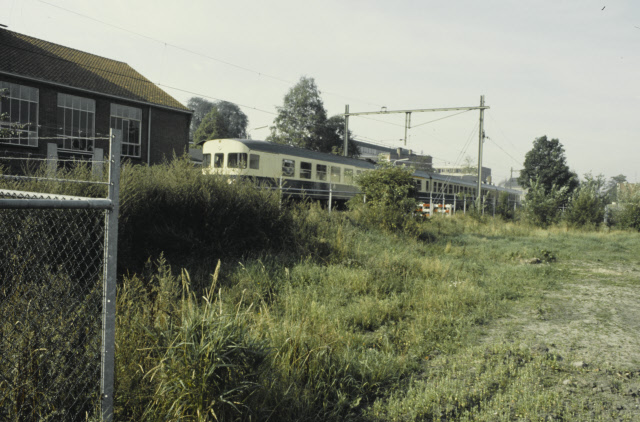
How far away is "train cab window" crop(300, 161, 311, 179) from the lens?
760 inches

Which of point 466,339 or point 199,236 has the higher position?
point 199,236

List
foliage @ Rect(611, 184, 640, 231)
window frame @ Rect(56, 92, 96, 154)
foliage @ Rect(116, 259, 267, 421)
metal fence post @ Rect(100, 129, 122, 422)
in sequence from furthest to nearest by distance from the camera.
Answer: foliage @ Rect(611, 184, 640, 231) < window frame @ Rect(56, 92, 96, 154) < foliage @ Rect(116, 259, 267, 421) < metal fence post @ Rect(100, 129, 122, 422)

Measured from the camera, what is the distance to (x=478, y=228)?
18406mm

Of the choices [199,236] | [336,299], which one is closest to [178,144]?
[199,236]

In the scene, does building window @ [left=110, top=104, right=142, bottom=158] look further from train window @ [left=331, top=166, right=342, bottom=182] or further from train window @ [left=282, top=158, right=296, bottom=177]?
train window @ [left=331, top=166, right=342, bottom=182]

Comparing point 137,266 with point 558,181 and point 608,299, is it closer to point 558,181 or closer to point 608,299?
point 608,299

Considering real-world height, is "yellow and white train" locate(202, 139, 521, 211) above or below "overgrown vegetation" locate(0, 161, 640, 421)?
above

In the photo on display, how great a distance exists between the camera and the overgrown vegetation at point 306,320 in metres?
3.07

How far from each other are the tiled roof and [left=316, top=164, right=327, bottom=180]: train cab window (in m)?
10.3

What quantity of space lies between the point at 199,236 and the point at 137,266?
1.57 metres

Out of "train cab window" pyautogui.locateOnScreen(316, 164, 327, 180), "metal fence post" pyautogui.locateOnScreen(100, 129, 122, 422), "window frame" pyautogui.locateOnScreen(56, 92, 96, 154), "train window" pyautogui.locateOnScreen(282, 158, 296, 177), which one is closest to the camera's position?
"metal fence post" pyautogui.locateOnScreen(100, 129, 122, 422)

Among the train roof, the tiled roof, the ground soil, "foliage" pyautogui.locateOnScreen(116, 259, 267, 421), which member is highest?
the tiled roof

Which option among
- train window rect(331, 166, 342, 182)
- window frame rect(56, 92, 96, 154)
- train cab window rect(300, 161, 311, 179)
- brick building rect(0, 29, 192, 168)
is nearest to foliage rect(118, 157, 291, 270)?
train cab window rect(300, 161, 311, 179)

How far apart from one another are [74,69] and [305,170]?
1302cm
